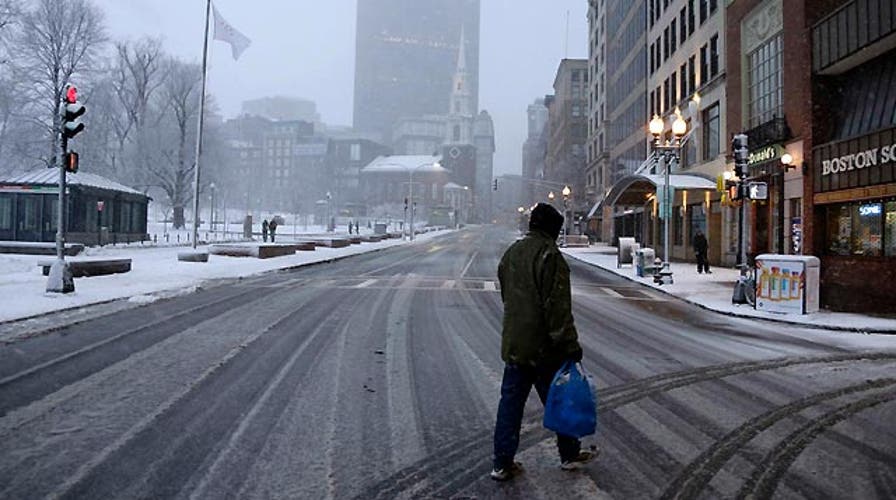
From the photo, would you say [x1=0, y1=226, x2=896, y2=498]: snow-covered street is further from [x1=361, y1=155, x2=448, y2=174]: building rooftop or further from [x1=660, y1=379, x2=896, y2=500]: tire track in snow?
[x1=361, y1=155, x2=448, y2=174]: building rooftop

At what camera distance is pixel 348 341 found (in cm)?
962

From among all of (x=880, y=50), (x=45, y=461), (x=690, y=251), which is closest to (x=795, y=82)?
(x=880, y=50)

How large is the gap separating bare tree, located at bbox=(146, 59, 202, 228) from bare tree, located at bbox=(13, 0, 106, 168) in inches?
533

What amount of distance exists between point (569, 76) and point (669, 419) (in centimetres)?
9795

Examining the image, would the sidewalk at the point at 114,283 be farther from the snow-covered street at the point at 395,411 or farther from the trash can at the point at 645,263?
the trash can at the point at 645,263

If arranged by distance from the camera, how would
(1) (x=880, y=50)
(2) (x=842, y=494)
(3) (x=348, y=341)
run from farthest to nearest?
(1) (x=880, y=50) → (3) (x=348, y=341) → (2) (x=842, y=494)

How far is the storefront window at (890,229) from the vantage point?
50.0 ft

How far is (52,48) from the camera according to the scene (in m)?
44.5

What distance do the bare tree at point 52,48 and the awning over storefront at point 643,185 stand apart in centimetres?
3597

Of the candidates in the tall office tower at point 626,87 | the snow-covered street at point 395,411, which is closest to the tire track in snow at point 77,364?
the snow-covered street at point 395,411

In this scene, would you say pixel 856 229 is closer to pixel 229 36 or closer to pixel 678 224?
pixel 678 224

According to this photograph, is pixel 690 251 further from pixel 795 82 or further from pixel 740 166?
pixel 740 166

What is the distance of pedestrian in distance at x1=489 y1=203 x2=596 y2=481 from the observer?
4277 millimetres

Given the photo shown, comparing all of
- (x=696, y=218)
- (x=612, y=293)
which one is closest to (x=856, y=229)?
(x=612, y=293)
